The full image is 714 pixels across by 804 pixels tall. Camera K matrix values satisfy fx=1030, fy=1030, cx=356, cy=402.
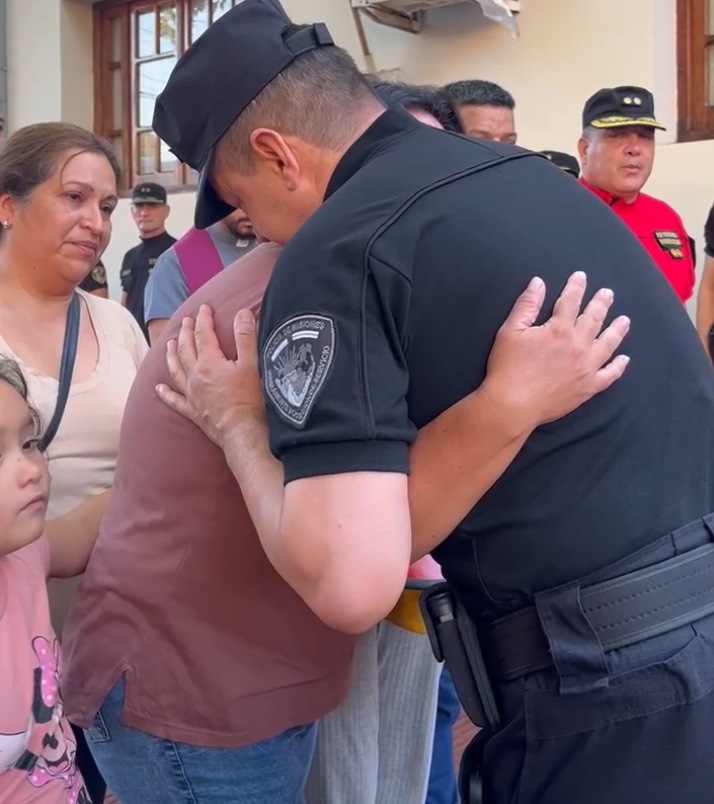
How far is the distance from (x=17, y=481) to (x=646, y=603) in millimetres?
897

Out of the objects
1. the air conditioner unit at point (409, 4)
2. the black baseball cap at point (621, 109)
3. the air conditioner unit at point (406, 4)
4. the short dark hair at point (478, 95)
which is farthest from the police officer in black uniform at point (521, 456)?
the air conditioner unit at point (406, 4)

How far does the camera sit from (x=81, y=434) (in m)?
2.09

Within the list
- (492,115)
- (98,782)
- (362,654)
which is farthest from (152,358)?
(492,115)

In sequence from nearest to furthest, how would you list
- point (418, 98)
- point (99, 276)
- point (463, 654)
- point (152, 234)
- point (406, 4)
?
point (463, 654) → point (418, 98) → point (406, 4) → point (152, 234) → point (99, 276)

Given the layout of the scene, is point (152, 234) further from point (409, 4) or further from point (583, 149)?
point (583, 149)

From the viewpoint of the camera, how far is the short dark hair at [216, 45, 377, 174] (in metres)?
1.29

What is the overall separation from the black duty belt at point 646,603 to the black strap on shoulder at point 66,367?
3.94ft

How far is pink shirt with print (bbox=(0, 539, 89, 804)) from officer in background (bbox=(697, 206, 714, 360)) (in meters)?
3.26

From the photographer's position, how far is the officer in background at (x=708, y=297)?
13.6ft

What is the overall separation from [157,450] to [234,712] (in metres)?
0.37

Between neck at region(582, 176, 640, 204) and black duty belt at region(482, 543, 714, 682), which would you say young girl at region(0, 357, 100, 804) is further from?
neck at region(582, 176, 640, 204)

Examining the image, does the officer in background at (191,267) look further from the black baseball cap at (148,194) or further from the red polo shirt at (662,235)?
the black baseball cap at (148,194)

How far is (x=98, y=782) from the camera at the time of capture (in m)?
2.28

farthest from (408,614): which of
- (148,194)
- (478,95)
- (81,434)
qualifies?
(148,194)
